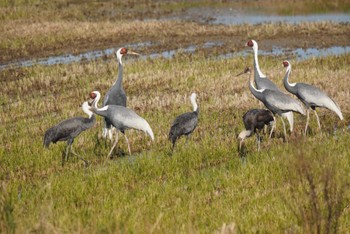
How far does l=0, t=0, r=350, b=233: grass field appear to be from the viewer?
5.34m

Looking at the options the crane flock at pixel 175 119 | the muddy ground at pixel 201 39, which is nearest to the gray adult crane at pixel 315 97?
the crane flock at pixel 175 119

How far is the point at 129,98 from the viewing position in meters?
14.3

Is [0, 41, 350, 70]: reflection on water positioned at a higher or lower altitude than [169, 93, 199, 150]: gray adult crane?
lower

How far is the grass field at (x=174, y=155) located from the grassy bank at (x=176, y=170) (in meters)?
0.02

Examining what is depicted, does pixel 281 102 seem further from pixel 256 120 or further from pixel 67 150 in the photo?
pixel 67 150

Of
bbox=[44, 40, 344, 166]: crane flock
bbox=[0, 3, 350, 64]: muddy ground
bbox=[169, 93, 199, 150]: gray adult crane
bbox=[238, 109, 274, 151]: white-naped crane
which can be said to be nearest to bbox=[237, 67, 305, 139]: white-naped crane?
bbox=[44, 40, 344, 166]: crane flock

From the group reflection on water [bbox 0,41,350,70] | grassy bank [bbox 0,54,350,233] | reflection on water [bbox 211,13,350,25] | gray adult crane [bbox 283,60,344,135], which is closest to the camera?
grassy bank [bbox 0,54,350,233]

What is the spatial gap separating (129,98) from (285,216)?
9123 millimetres

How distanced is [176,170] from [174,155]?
1.69 feet

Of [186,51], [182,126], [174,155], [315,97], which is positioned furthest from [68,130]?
Result: [186,51]

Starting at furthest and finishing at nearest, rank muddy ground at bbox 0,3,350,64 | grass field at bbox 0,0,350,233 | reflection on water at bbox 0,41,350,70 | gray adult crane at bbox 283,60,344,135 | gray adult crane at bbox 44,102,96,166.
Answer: muddy ground at bbox 0,3,350,64
reflection on water at bbox 0,41,350,70
gray adult crane at bbox 283,60,344,135
gray adult crane at bbox 44,102,96,166
grass field at bbox 0,0,350,233

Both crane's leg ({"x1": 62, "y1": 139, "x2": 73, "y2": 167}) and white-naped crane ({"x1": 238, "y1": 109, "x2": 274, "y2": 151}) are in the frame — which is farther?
white-naped crane ({"x1": 238, "y1": 109, "x2": 274, "y2": 151})

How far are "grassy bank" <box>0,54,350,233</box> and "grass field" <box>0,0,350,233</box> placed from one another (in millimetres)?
25

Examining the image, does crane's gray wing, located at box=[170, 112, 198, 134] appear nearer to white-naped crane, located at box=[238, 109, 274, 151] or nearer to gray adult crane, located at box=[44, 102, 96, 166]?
white-naped crane, located at box=[238, 109, 274, 151]
